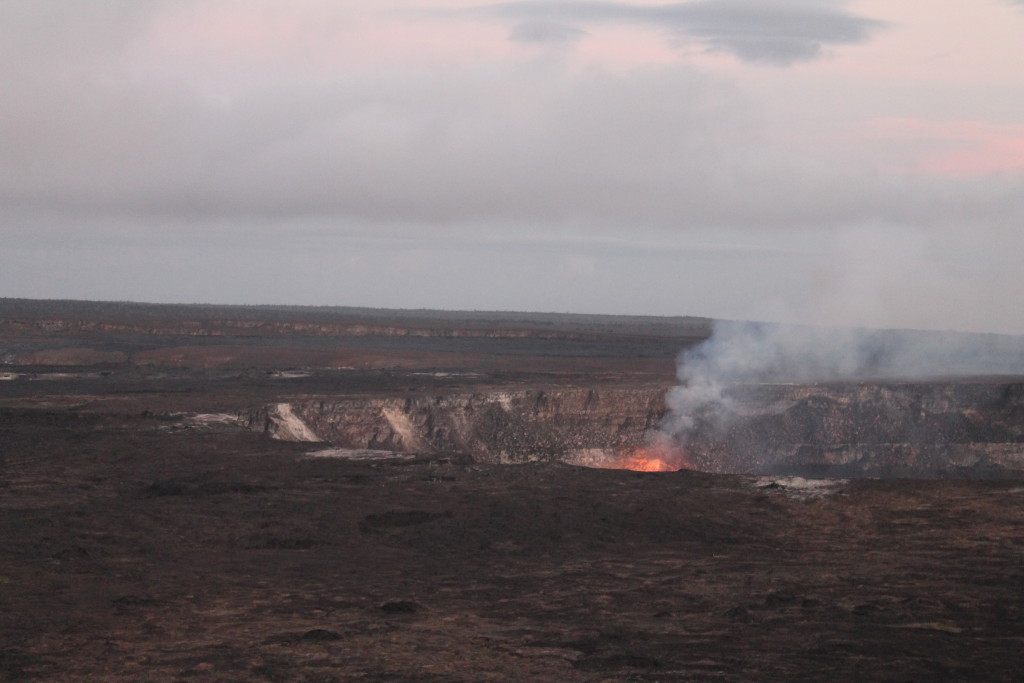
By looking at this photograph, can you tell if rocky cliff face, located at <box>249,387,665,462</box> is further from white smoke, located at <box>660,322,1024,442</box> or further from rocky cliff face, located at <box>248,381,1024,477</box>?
white smoke, located at <box>660,322,1024,442</box>

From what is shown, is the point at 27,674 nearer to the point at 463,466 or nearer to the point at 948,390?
the point at 463,466

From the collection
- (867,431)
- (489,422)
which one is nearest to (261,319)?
(489,422)

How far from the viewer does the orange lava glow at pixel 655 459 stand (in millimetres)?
30219

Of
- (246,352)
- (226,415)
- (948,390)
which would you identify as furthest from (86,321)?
(948,390)

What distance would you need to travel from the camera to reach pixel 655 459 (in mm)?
30516

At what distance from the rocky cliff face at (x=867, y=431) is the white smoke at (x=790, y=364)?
763mm

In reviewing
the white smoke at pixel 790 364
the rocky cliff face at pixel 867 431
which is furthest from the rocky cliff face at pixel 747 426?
the white smoke at pixel 790 364

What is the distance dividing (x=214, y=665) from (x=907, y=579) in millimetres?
7065

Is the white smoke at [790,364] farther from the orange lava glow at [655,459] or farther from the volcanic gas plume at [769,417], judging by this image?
the orange lava glow at [655,459]

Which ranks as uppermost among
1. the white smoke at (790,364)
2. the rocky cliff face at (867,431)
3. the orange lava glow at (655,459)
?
Answer: the white smoke at (790,364)

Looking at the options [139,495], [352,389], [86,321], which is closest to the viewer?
[139,495]

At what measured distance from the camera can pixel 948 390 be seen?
3334 centimetres

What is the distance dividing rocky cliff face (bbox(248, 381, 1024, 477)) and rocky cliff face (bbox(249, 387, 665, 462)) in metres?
0.03

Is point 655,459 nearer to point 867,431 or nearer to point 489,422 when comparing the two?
point 489,422
